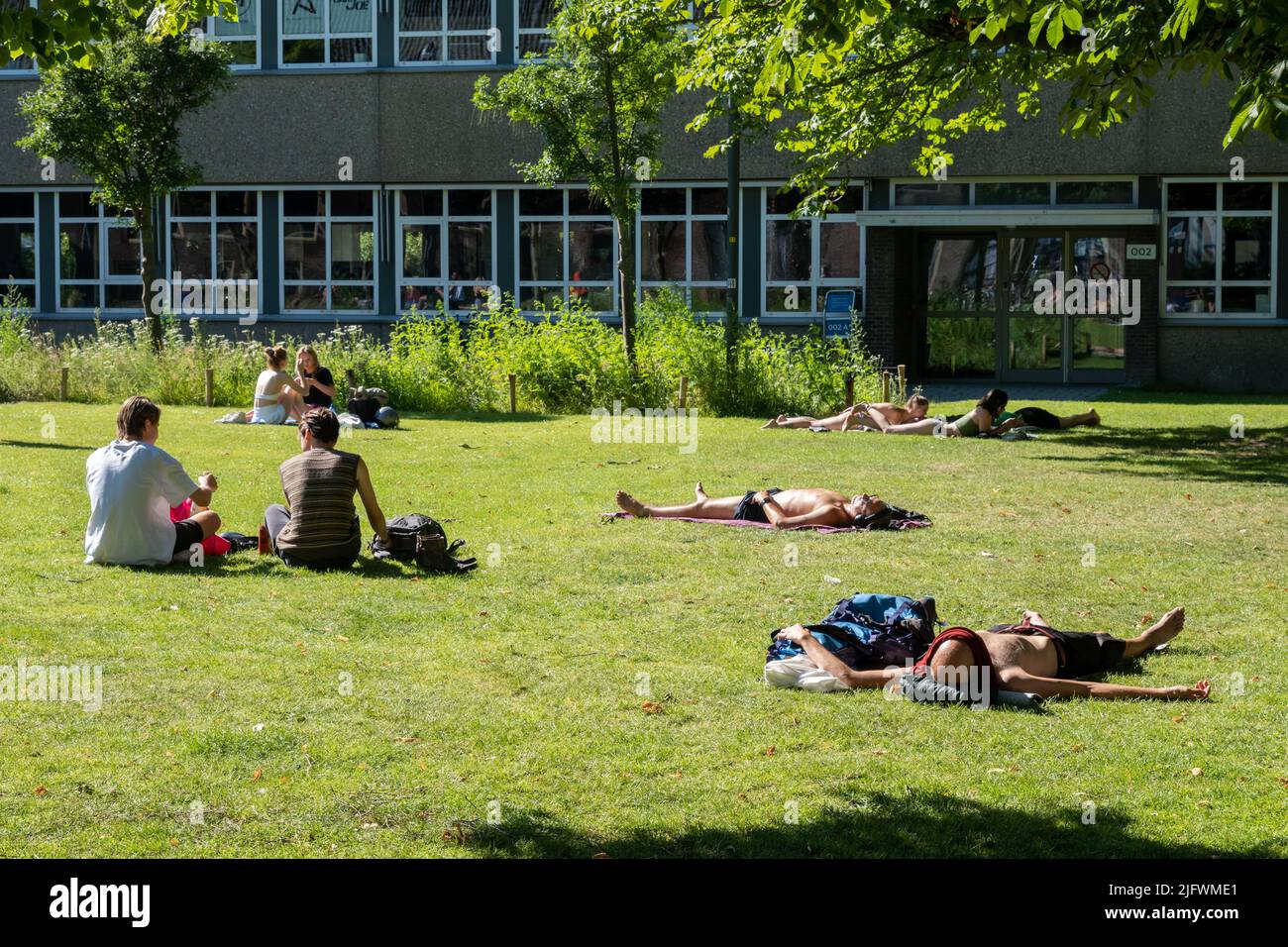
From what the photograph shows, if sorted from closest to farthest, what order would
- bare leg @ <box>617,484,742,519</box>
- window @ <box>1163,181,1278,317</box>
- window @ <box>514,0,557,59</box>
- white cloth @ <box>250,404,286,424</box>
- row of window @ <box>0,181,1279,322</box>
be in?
1. bare leg @ <box>617,484,742,519</box>
2. white cloth @ <box>250,404,286,424</box>
3. window @ <box>1163,181,1278,317</box>
4. row of window @ <box>0,181,1279,322</box>
5. window @ <box>514,0,557,59</box>

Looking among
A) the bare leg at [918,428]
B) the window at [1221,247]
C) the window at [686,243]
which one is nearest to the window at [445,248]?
the window at [686,243]

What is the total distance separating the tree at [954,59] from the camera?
25.2 feet

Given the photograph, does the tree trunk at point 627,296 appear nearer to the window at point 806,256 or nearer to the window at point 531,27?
the window at point 806,256

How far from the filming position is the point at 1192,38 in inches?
516

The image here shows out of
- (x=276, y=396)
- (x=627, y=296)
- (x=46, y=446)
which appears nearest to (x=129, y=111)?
(x=276, y=396)

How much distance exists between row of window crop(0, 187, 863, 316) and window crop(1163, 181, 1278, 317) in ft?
19.6

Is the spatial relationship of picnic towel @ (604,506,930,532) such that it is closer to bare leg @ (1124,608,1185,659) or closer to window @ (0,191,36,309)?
bare leg @ (1124,608,1185,659)

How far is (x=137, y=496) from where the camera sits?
10656mm

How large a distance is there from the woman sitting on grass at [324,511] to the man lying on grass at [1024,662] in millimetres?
3949

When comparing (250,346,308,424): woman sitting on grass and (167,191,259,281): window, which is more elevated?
(167,191,259,281): window

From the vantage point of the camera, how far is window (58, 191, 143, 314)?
113 ft

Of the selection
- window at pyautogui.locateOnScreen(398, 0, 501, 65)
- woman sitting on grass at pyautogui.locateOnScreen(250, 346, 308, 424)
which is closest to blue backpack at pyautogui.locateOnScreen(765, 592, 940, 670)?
woman sitting on grass at pyautogui.locateOnScreen(250, 346, 308, 424)

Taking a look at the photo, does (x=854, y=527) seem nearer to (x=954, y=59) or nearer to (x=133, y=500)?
(x=133, y=500)
